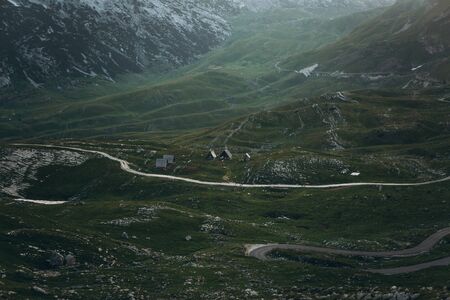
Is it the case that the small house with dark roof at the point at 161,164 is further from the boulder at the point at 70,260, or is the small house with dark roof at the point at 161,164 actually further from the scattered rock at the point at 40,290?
the scattered rock at the point at 40,290

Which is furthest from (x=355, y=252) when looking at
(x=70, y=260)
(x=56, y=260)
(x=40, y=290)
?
(x=40, y=290)

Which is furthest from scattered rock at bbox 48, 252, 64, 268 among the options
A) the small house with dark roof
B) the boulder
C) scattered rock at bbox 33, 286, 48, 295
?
the small house with dark roof

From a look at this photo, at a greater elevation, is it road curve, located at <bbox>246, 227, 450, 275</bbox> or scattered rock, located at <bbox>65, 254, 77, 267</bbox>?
scattered rock, located at <bbox>65, 254, 77, 267</bbox>

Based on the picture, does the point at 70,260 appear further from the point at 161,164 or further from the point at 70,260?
the point at 161,164

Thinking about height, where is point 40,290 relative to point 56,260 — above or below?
below

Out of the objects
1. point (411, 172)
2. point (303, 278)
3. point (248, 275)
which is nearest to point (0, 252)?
point (248, 275)

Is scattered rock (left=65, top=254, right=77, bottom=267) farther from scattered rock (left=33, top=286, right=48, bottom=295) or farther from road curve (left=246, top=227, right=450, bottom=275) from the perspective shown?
road curve (left=246, top=227, right=450, bottom=275)

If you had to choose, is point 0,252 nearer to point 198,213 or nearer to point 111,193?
point 198,213

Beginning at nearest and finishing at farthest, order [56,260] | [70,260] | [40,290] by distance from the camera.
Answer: [40,290], [56,260], [70,260]

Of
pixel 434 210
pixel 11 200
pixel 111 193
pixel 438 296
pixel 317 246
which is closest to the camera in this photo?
pixel 438 296

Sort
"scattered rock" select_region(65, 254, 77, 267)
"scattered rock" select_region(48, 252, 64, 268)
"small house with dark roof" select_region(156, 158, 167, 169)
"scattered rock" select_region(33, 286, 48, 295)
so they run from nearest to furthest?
"scattered rock" select_region(33, 286, 48, 295) < "scattered rock" select_region(48, 252, 64, 268) < "scattered rock" select_region(65, 254, 77, 267) < "small house with dark roof" select_region(156, 158, 167, 169)

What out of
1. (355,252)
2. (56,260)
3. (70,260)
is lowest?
(355,252)
